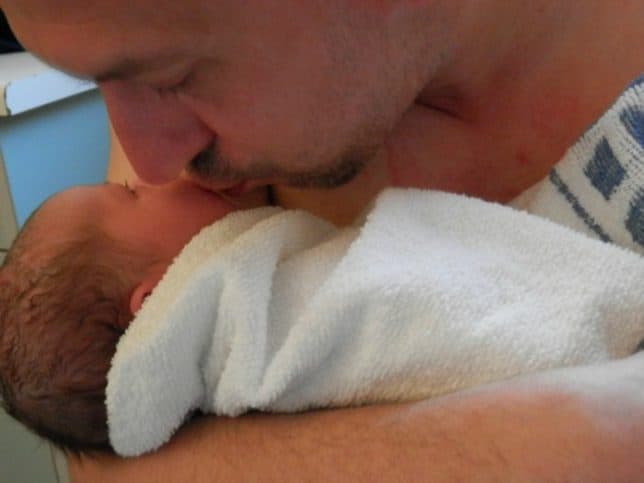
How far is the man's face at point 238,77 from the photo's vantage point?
62 centimetres

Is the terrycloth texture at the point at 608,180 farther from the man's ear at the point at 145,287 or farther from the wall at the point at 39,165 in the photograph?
the wall at the point at 39,165

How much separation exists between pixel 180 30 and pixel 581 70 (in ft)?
1.15

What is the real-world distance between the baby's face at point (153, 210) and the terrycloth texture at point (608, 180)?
0.31m

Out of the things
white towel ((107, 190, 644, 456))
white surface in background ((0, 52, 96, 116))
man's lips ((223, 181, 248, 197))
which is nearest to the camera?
white towel ((107, 190, 644, 456))

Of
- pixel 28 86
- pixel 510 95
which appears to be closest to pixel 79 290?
pixel 510 95

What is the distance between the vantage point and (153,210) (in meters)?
0.79

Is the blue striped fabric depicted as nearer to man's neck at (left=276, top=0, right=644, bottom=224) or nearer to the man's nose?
man's neck at (left=276, top=0, right=644, bottom=224)

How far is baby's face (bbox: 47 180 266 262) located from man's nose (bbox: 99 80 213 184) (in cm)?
6

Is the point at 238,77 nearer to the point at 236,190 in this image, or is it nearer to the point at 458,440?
the point at 236,190

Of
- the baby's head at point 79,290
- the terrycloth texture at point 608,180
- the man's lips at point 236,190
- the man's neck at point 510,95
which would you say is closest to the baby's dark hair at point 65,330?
the baby's head at point 79,290

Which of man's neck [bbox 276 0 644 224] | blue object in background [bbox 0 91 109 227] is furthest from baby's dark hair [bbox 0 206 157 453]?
blue object in background [bbox 0 91 109 227]

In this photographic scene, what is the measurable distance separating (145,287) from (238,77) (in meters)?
0.20

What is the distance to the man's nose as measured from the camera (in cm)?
69

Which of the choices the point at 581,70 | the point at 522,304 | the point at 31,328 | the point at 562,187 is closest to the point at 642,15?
the point at 581,70
